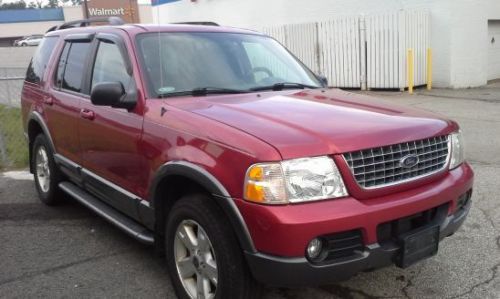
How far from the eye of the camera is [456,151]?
11.5ft

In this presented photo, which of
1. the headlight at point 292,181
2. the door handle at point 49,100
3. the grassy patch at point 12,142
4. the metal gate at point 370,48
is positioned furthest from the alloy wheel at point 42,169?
the metal gate at point 370,48

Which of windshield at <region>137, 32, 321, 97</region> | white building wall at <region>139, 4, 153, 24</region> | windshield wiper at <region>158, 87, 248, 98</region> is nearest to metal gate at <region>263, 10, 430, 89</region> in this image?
windshield at <region>137, 32, 321, 97</region>

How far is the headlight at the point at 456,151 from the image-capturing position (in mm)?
3438

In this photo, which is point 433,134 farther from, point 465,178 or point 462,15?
point 462,15

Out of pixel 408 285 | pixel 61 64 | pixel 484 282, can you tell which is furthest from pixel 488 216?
pixel 61 64

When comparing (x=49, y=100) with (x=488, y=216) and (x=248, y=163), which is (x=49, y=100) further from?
(x=488, y=216)

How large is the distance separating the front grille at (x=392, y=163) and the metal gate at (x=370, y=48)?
1293 cm

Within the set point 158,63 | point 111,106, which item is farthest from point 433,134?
point 111,106

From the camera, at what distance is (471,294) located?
3498 millimetres

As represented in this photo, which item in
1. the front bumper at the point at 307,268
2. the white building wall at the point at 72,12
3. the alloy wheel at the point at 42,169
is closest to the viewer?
the front bumper at the point at 307,268

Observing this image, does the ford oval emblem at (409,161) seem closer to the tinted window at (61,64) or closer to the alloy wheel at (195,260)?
the alloy wheel at (195,260)

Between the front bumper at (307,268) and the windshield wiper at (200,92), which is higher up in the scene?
the windshield wiper at (200,92)

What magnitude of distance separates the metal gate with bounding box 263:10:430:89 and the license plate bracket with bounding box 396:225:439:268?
43.2 ft

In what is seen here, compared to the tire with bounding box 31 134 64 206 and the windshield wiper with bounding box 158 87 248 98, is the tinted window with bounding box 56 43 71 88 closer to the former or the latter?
the tire with bounding box 31 134 64 206
